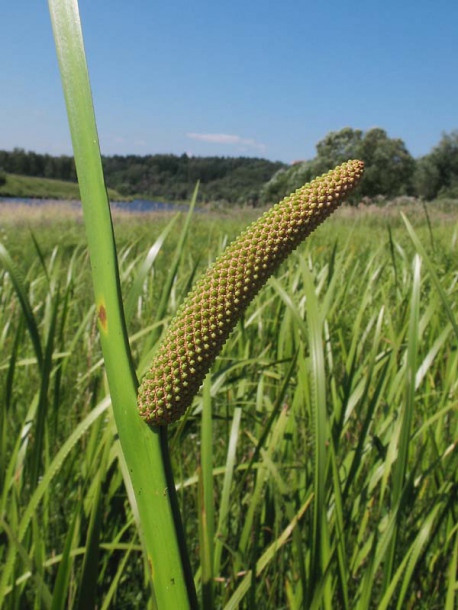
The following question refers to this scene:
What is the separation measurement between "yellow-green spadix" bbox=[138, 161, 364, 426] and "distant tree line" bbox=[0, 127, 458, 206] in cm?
2348

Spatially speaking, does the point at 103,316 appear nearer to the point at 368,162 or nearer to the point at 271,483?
the point at 271,483

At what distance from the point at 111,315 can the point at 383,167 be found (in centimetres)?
3204

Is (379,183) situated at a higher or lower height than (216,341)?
higher

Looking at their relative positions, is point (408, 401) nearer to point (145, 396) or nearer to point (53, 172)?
point (145, 396)

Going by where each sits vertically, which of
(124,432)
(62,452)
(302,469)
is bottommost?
(302,469)

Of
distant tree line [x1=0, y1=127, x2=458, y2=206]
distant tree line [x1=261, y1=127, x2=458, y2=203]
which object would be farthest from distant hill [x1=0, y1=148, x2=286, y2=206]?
distant tree line [x1=261, y1=127, x2=458, y2=203]

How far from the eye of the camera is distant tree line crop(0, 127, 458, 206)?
26094 millimetres

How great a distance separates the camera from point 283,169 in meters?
35.4

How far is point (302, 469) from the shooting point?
1.22 metres

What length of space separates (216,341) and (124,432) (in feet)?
0.23

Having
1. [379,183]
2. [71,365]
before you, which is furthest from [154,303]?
[379,183]

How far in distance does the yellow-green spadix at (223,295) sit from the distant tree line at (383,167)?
28581 millimetres

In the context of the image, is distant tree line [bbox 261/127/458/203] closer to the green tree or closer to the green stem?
the green tree

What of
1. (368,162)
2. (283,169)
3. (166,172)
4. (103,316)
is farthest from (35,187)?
(103,316)
